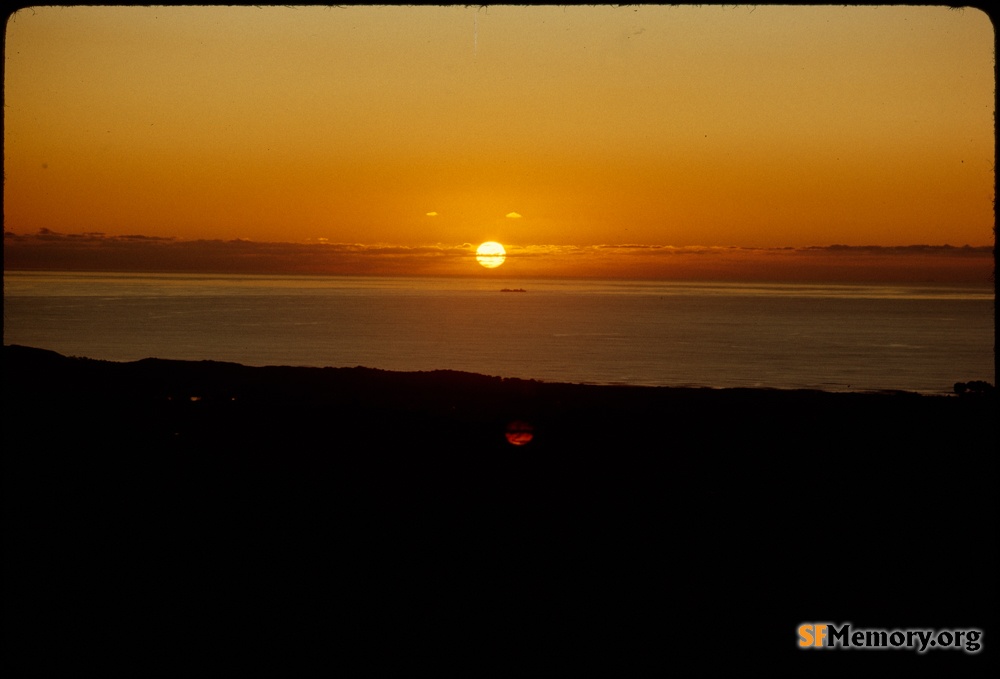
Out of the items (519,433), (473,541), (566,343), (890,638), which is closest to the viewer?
(890,638)

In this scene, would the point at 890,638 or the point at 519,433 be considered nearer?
the point at 890,638

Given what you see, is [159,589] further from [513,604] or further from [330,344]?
[330,344]

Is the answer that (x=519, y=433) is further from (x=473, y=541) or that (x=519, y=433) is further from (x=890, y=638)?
(x=890, y=638)

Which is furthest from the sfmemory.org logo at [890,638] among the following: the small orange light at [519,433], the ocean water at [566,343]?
the ocean water at [566,343]

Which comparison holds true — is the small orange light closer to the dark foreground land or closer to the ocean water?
the dark foreground land

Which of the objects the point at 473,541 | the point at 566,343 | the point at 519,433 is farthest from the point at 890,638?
the point at 566,343

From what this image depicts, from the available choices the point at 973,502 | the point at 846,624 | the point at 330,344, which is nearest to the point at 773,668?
the point at 846,624

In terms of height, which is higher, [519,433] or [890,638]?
[519,433]
